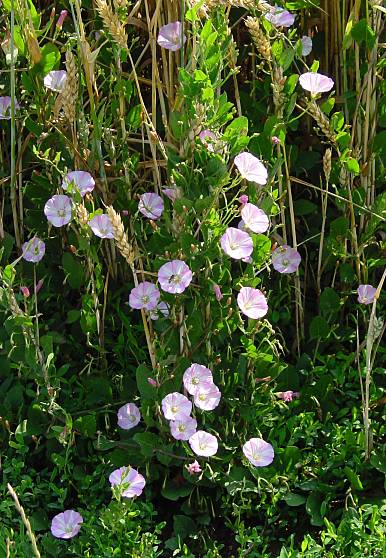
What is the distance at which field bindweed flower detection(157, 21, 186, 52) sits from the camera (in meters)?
1.96

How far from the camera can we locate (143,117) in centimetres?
199

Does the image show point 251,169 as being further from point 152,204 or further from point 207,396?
point 207,396

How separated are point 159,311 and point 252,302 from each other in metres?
0.20

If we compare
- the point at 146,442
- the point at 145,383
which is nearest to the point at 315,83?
the point at 145,383

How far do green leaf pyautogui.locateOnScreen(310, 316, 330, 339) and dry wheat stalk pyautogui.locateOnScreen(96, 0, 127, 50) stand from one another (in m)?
0.79

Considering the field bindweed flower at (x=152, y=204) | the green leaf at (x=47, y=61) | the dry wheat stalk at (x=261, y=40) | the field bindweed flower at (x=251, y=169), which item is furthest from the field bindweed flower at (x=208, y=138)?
the green leaf at (x=47, y=61)

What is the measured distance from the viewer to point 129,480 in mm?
1813

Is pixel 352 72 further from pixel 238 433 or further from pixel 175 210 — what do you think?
pixel 238 433

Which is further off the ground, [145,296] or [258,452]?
[145,296]

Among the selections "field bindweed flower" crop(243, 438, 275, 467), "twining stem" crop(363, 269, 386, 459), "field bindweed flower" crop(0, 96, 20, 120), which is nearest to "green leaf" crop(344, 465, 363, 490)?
"twining stem" crop(363, 269, 386, 459)

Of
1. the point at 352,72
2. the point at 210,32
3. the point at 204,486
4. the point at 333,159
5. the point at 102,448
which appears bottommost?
the point at 204,486

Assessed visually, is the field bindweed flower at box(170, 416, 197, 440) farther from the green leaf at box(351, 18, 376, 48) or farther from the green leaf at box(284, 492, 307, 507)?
the green leaf at box(351, 18, 376, 48)

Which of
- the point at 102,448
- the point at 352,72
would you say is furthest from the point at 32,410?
the point at 352,72

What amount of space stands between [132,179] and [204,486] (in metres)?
0.73
